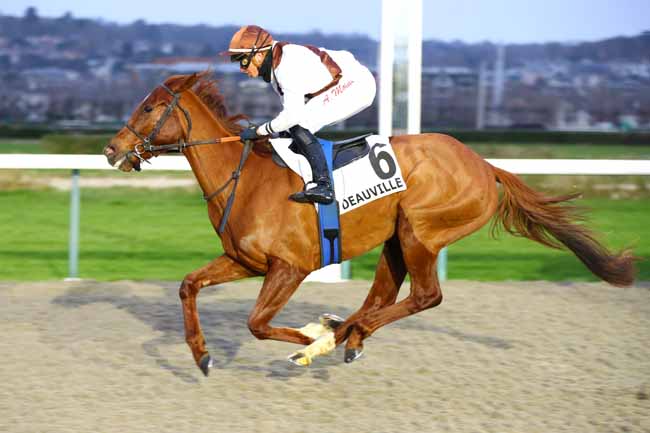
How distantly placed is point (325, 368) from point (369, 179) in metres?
0.89

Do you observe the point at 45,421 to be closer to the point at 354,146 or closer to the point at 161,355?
the point at 161,355

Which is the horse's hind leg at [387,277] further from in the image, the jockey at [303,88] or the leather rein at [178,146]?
the leather rein at [178,146]

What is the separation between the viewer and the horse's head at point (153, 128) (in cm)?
420

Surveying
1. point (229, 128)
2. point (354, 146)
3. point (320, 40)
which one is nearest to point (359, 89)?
point (354, 146)

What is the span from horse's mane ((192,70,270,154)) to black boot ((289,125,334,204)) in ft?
0.92

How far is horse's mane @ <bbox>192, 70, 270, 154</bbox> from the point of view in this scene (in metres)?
4.38

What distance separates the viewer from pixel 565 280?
288 inches

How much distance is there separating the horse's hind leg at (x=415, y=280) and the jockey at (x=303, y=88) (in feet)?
1.46

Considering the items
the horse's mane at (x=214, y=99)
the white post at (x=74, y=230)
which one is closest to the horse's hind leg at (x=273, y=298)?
the horse's mane at (x=214, y=99)

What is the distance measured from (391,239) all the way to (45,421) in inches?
70.0

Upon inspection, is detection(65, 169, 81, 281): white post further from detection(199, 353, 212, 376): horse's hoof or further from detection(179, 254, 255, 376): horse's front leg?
detection(199, 353, 212, 376): horse's hoof

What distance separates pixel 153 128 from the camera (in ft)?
13.9

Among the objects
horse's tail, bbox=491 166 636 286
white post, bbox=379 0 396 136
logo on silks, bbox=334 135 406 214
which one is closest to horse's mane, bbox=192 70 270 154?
logo on silks, bbox=334 135 406 214

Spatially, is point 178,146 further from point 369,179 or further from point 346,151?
point 369,179
